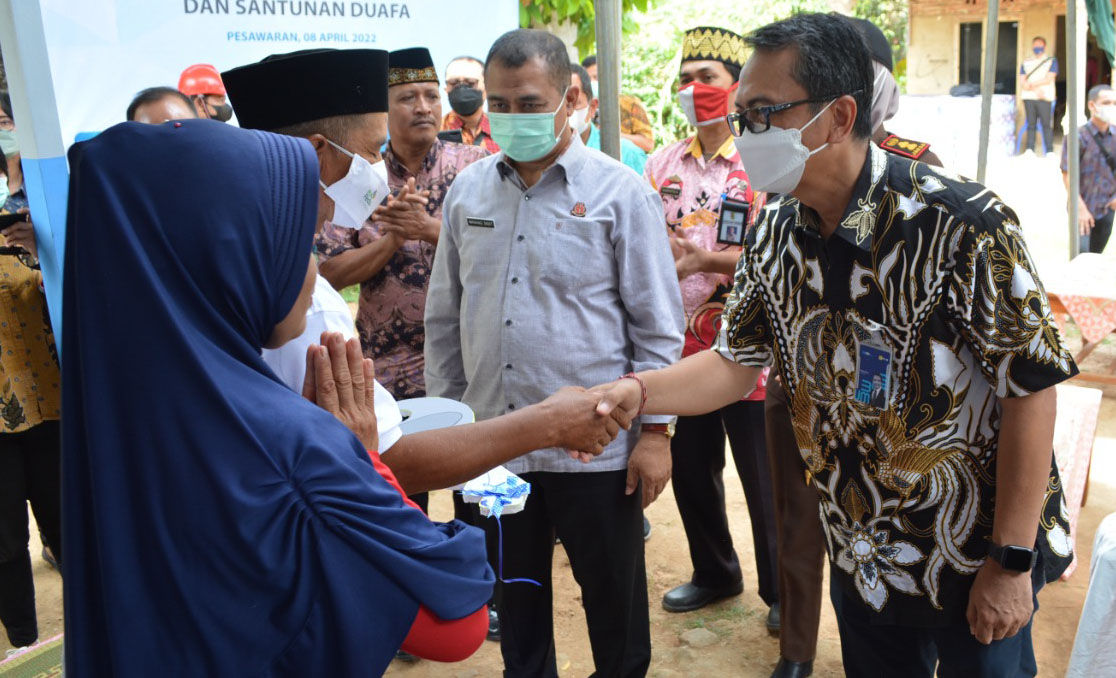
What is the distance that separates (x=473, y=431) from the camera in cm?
222

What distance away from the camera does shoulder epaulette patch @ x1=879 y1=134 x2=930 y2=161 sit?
273 cm

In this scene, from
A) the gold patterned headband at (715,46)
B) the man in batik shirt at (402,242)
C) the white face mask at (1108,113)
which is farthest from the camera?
the white face mask at (1108,113)

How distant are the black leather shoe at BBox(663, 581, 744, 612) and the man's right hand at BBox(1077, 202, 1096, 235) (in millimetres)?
7091

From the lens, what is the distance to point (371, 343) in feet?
12.2

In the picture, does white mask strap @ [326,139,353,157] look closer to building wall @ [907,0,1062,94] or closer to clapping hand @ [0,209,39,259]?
clapping hand @ [0,209,39,259]

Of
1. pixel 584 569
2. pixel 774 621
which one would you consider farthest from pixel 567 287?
pixel 774 621

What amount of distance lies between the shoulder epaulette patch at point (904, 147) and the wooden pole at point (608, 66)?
1167mm

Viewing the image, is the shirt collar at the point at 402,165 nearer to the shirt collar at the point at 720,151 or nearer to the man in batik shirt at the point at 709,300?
the man in batik shirt at the point at 709,300

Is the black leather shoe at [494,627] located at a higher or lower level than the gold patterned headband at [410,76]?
lower

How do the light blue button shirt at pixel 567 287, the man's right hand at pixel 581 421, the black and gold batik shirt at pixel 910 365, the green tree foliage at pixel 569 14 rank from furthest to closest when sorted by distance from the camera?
the green tree foliage at pixel 569 14, the light blue button shirt at pixel 567 287, the man's right hand at pixel 581 421, the black and gold batik shirt at pixel 910 365

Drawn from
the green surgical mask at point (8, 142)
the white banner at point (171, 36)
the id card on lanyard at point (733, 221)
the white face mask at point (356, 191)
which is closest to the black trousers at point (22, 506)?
the green surgical mask at point (8, 142)

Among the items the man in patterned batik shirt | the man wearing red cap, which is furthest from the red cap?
the man in patterned batik shirt

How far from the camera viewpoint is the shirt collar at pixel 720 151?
3.81m

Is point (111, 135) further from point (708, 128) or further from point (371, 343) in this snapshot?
point (708, 128)
